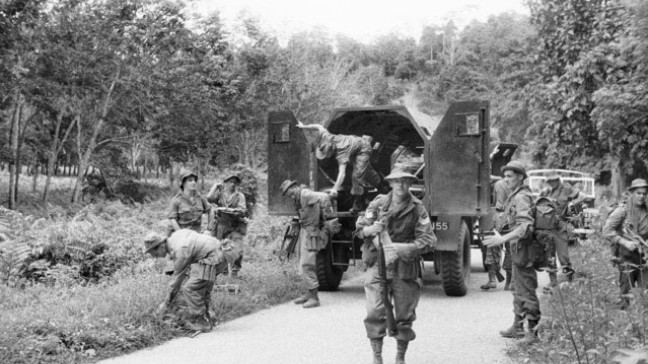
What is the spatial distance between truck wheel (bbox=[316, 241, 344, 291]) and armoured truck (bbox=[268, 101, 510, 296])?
0.02 m

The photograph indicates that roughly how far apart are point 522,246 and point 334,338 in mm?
2149

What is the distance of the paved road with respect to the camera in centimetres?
664

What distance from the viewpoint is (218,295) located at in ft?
29.6

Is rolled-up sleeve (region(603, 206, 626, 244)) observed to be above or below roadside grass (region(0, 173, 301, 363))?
above

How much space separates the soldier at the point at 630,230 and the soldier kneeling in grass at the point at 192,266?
427cm

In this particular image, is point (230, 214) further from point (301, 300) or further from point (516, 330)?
point (516, 330)

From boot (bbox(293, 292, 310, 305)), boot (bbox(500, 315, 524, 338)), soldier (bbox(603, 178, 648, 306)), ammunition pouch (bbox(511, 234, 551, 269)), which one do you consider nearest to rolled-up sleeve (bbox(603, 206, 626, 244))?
soldier (bbox(603, 178, 648, 306))

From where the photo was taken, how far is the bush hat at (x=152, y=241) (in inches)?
292

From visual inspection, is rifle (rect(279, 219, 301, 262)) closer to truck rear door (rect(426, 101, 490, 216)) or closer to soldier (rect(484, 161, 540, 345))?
truck rear door (rect(426, 101, 490, 216))

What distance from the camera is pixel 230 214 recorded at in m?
10.8

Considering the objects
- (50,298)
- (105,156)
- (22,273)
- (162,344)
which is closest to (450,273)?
(162,344)

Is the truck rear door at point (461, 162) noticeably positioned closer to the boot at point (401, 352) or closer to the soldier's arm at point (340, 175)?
the soldier's arm at point (340, 175)

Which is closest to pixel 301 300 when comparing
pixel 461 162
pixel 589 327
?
pixel 461 162

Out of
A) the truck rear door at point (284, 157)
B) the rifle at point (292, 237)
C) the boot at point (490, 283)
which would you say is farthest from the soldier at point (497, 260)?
the rifle at point (292, 237)
